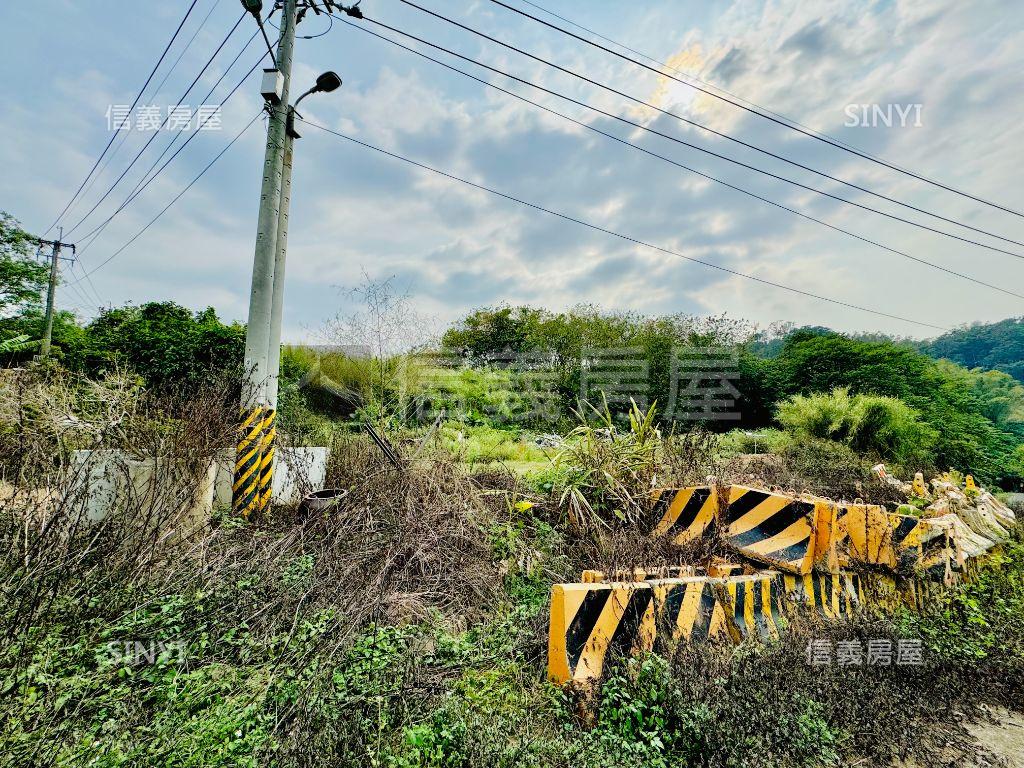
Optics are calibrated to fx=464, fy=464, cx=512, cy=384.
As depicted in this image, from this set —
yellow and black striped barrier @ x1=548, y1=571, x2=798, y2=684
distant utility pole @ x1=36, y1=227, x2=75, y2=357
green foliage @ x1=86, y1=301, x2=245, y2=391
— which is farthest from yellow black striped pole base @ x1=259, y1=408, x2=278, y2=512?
distant utility pole @ x1=36, y1=227, x2=75, y2=357

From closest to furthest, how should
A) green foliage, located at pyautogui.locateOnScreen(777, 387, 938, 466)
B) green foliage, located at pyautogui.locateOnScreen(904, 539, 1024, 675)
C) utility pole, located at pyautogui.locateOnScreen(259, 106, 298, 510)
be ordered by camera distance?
green foliage, located at pyautogui.locateOnScreen(904, 539, 1024, 675) → utility pole, located at pyautogui.locateOnScreen(259, 106, 298, 510) → green foliage, located at pyautogui.locateOnScreen(777, 387, 938, 466)

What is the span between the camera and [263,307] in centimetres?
614

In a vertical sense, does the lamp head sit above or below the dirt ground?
above

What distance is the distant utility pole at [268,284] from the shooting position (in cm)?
573

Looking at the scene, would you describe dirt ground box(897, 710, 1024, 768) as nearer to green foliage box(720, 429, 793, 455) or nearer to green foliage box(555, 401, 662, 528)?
green foliage box(555, 401, 662, 528)

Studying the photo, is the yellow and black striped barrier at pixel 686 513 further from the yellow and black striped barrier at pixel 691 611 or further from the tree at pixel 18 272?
the tree at pixel 18 272

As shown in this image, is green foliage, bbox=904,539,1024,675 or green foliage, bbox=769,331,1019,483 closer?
green foliage, bbox=904,539,1024,675

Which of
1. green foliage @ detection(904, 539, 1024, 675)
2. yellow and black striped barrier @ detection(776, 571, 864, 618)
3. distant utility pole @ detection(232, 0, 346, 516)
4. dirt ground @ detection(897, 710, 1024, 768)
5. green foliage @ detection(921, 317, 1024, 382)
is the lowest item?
dirt ground @ detection(897, 710, 1024, 768)

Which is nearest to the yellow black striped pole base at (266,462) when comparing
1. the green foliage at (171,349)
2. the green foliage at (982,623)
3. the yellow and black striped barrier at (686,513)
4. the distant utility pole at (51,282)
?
the yellow and black striped barrier at (686,513)

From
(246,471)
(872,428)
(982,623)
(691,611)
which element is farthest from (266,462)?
(872,428)

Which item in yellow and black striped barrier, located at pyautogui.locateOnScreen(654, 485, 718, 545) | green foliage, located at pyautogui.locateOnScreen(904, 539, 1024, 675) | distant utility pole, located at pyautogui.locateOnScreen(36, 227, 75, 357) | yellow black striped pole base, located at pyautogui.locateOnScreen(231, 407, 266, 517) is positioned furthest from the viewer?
distant utility pole, located at pyautogui.locateOnScreen(36, 227, 75, 357)

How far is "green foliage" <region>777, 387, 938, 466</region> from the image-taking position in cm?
1180

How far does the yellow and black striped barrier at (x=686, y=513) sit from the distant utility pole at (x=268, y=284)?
4652 mm

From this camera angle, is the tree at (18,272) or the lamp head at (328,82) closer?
the lamp head at (328,82)
